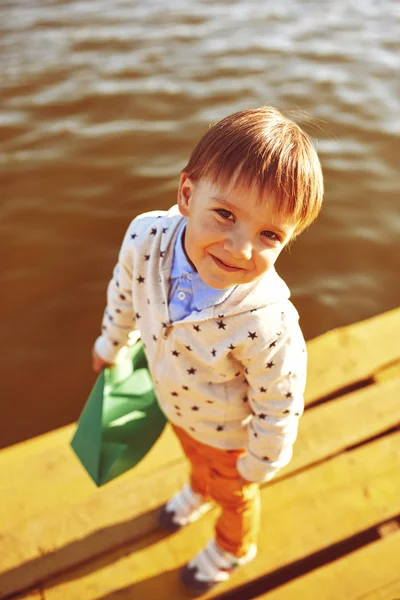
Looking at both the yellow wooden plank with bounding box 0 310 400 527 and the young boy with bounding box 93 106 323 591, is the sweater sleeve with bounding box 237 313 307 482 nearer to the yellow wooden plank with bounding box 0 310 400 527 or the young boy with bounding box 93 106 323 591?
the young boy with bounding box 93 106 323 591

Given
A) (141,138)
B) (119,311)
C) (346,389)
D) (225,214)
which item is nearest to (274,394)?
(225,214)

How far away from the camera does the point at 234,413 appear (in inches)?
55.8

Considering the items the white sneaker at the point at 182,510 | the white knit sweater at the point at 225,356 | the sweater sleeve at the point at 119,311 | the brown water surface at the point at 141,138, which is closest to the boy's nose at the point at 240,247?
the white knit sweater at the point at 225,356

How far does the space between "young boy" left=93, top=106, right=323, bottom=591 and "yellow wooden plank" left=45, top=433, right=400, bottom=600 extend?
0.08 metres

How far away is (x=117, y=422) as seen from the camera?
1585 mm

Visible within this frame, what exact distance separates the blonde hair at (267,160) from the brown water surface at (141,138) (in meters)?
1.53

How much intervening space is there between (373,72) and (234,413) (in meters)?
3.63

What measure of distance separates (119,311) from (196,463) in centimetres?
49

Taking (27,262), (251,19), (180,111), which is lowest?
(27,262)

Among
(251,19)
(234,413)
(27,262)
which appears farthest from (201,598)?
(251,19)

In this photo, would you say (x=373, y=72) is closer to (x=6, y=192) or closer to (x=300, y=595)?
(x=6, y=192)

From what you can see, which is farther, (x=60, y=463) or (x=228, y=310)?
(x=60, y=463)

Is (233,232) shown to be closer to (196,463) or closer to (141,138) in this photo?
(196,463)

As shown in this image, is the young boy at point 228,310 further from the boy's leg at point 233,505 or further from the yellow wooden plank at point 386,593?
the yellow wooden plank at point 386,593
